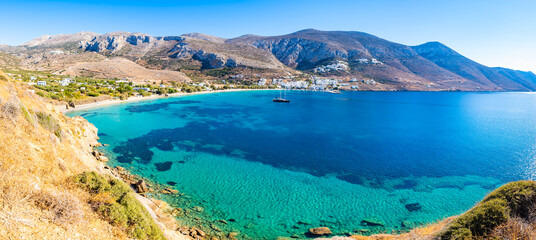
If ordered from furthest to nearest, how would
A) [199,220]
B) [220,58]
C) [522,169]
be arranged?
[220,58] → [522,169] → [199,220]

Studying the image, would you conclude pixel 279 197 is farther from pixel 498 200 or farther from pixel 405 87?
A: pixel 405 87

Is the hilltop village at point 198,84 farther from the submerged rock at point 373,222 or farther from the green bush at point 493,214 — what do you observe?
the green bush at point 493,214

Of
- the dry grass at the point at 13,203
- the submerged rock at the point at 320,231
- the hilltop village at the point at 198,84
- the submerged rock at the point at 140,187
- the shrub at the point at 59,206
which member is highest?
the hilltop village at the point at 198,84

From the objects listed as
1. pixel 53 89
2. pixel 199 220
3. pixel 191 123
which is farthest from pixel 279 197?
pixel 53 89

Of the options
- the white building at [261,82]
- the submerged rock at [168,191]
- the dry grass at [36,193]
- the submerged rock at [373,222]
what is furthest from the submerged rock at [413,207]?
the white building at [261,82]

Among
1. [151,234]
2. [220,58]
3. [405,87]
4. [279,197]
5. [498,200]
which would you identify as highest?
[220,58]

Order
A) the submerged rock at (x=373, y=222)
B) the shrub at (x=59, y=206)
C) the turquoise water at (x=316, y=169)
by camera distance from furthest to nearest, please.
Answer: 1. the turquoise water at (x=316, y=169)
2. the submerged rock at (x=373, y=222)
3. the shrub at (x=59, y=206)

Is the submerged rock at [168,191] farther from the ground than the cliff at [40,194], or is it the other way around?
→ the cliff at [40,194]
